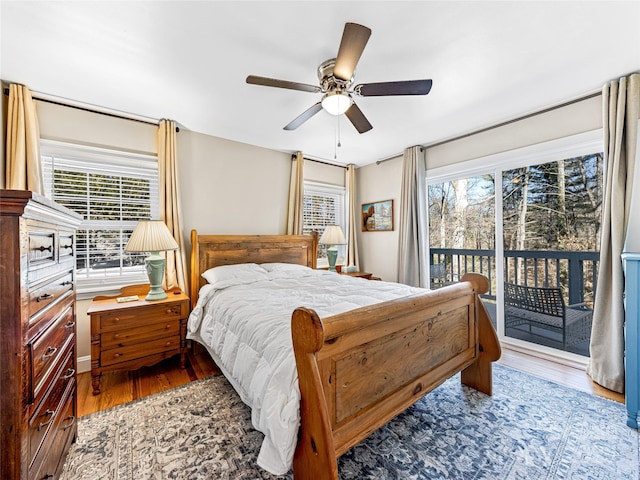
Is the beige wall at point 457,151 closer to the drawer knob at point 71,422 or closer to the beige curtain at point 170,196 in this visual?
the beige curtain at point 170,196

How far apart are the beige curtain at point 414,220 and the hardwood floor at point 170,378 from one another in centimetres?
136

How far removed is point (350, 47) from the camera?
151cm

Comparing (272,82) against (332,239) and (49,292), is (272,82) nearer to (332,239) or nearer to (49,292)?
(49,292)

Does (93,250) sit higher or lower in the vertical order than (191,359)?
higher

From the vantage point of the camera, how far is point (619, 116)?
218 centimetres

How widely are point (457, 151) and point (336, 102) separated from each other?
88.2 inches

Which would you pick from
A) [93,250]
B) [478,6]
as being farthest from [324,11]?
[93,250]

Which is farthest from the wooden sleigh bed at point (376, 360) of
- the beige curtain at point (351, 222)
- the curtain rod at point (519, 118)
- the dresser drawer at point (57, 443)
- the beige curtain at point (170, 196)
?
the beige curtain at point (351, 222)

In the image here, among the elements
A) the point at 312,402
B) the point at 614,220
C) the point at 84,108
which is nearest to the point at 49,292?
the point at 312,402

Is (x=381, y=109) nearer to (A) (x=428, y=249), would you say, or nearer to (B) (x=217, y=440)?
(A) (x=428, y=249)

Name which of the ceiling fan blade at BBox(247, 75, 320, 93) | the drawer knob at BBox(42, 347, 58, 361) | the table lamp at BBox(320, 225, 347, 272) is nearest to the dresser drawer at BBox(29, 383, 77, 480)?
the drawer knob at BBox(42, 347, 58, 361)

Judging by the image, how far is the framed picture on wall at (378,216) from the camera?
4.31 metres

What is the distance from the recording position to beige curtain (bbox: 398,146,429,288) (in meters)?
3.73

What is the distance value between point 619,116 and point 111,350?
4650 mm
